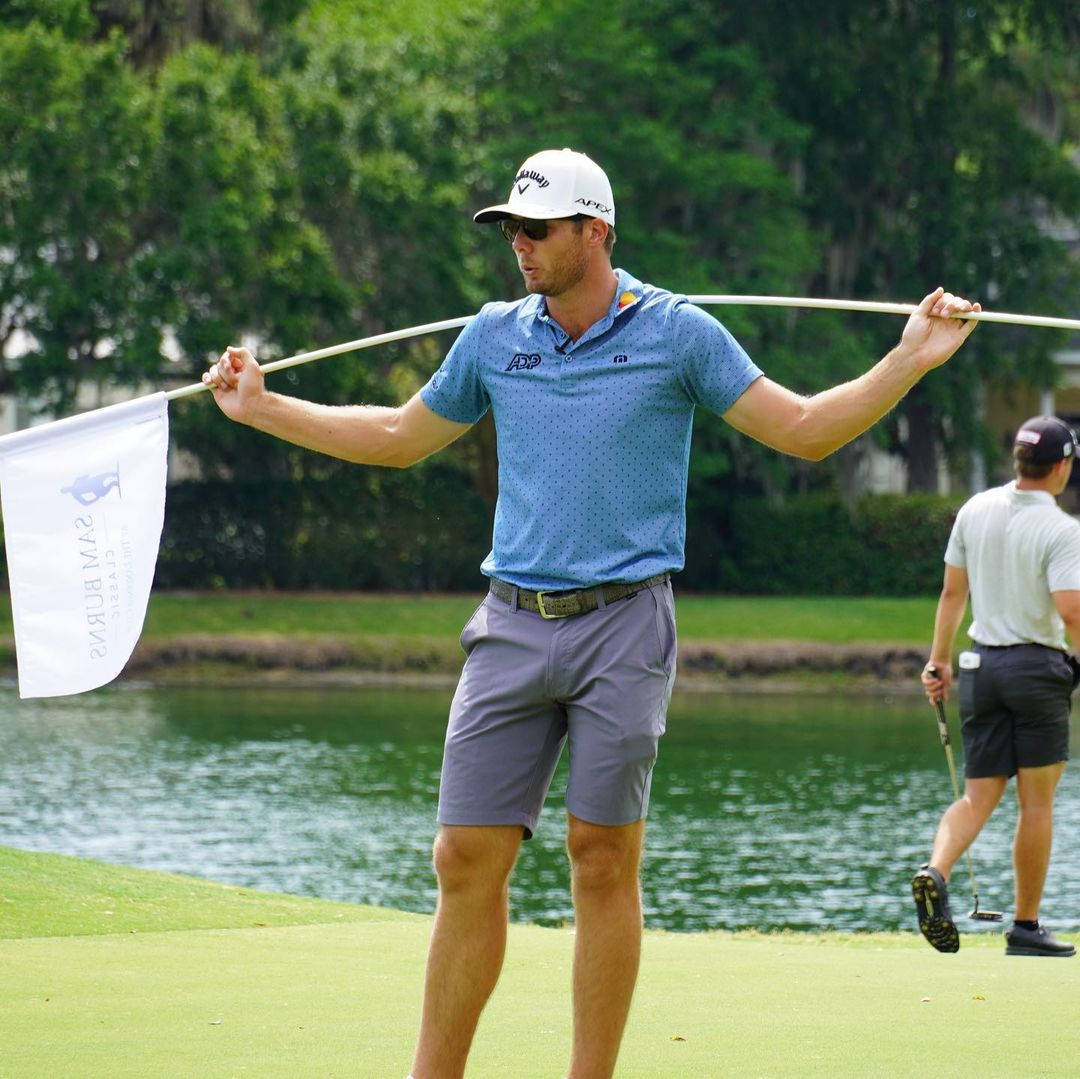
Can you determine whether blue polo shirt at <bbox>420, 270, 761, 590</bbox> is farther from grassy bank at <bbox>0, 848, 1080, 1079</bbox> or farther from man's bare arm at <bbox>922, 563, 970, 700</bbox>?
man's bare arm at <bbox>922, 563, 970, 700</bbox>

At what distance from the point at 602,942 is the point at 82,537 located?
156cm

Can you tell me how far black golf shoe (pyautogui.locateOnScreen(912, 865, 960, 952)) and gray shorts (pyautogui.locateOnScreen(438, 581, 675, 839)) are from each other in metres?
3.10

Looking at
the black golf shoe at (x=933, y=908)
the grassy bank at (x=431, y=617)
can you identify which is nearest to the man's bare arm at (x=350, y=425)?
the black golf shoe at (x=933, y=908)

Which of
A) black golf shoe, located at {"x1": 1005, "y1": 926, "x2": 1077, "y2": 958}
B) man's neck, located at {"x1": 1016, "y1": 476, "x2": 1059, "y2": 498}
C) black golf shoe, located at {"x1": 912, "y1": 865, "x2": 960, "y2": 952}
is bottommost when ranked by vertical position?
black golf shoe, located at {"x1": 1005, "y1": 926, "x2": 1077, "y2": 958}

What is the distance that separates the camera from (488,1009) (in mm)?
5477

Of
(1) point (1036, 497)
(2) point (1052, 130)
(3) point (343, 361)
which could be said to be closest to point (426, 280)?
(3) point (343, 361)

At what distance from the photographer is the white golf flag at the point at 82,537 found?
15.9ft

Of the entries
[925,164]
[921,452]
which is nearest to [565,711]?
[925,164]

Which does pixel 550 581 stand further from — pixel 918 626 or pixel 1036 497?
pixel 918 626

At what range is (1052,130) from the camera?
3812 centimetres

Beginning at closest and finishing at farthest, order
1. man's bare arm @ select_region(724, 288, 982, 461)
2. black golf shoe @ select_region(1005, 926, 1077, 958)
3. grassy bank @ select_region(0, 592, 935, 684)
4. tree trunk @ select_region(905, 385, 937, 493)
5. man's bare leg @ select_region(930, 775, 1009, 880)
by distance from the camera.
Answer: man's bare arm @ select_region(724, 288, 982, 461)
black golf shoe @ select_region(1005, 926, 1077, 958)
man's bare leg @ select_region(930, 775, 1009, 880)
grassy bank @ select_region(0, 592, 935, 684)
tree trunk @ select_region(905, 385, 937, 493)

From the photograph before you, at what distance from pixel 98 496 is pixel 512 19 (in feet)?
95.4

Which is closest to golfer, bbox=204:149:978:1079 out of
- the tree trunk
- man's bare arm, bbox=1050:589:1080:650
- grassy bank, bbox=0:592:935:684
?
man's bare arm, bbox=1050:589:1080:650

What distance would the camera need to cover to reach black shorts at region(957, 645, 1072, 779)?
295 inches
